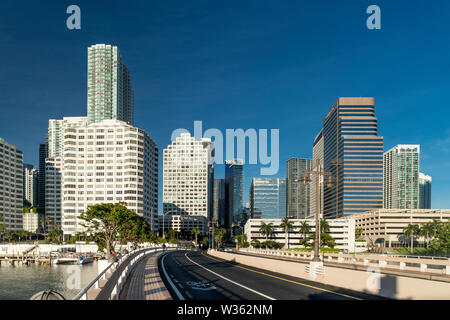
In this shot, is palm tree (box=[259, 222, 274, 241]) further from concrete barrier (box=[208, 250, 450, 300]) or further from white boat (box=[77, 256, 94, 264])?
concrete barrier (box=[208, 250, 450, 300])

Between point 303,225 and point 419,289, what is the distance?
178 metres

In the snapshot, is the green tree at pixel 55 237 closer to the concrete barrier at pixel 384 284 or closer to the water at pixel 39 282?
the water at pixel 39 282

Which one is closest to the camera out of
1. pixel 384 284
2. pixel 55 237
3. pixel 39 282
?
pixel 384 284

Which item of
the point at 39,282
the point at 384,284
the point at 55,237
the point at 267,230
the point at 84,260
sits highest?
the point at 384,284

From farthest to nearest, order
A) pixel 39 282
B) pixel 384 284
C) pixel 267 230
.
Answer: pixel 267 230 → pixel 39 282 → pixel 384 284

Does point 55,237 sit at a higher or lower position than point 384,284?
lower

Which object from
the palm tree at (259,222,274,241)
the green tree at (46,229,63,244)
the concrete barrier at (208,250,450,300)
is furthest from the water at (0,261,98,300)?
the palm tree at (259,222,274,241)

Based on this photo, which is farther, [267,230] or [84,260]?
[267,230]

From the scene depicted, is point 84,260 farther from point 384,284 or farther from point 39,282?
point 384,284

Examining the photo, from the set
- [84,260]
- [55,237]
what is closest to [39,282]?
[84,260]

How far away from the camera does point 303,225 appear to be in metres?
191
